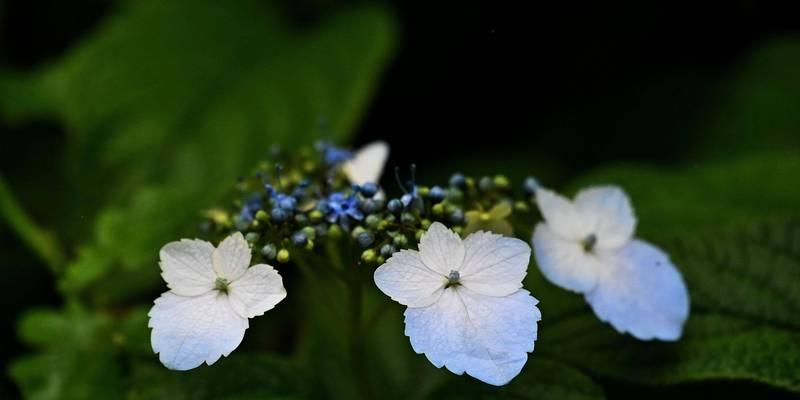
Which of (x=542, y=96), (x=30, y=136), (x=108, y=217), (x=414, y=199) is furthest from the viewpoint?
(x=542, y=96)

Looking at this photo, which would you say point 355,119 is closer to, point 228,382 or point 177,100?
point 177,100

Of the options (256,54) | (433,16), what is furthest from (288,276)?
(433,16)

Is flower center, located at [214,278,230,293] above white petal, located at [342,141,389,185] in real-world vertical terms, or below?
above

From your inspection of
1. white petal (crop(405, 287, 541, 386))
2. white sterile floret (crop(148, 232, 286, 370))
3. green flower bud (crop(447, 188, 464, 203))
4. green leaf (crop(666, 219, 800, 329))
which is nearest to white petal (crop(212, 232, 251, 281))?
white sterile floret (crop(148, 232, 286, 370))

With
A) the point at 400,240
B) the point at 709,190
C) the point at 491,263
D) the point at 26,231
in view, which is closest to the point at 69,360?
the point at 26,231

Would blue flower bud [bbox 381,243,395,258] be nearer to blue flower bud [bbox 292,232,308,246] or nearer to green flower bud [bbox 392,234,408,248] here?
green flower bud [bbox 392,234,408,248]

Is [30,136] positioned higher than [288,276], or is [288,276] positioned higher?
[30,136]

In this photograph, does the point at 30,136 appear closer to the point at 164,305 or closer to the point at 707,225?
the point at 164,305
